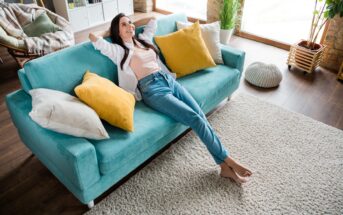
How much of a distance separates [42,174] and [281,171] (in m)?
1.81

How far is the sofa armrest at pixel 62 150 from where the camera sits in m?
1.50

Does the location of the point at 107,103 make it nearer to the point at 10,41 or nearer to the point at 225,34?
the point at 10,41

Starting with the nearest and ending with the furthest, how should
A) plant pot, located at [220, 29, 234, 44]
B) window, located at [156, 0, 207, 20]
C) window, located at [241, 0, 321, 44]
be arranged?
plant pot, located at [220, 29, 234, 44] → window, located at [241, 0, 321, 44] → window, located at [156, 0, 207, 20]

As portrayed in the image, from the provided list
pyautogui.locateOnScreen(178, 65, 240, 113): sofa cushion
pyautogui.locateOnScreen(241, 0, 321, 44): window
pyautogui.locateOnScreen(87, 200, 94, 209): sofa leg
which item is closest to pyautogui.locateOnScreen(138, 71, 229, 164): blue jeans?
pyautogui.locateOnScreen(178, 65, 240, 113): sofa cushion

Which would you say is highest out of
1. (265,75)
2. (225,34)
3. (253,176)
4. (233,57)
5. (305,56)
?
(233,57)

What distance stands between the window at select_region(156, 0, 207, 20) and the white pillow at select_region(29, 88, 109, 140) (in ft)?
13.7

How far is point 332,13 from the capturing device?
299cm

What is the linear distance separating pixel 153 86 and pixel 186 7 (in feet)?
13.3

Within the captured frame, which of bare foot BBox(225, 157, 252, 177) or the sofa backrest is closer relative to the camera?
the sofa backrest

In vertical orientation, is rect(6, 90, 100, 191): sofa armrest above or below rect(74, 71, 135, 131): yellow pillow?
below

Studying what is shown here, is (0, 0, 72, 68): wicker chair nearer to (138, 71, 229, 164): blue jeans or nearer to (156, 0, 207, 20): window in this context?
(138, 71, 229, 164): blue jeans

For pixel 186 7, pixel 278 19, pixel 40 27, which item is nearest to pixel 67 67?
pixel 40 27

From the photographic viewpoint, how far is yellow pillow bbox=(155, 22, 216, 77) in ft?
7.99

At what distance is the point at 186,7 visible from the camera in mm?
5668
